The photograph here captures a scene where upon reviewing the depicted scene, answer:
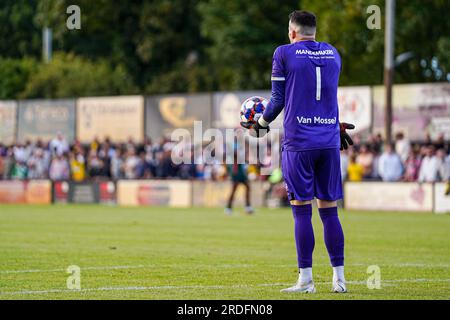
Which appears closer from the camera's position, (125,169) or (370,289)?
(370,289)

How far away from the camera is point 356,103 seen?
1474 inches

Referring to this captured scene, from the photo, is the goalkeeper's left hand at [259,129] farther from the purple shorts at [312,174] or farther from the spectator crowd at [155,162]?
the spectator crowd at [155,162]

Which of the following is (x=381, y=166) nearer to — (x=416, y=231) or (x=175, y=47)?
(x=416, y=231)

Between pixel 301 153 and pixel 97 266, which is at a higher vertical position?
pixel 301 153

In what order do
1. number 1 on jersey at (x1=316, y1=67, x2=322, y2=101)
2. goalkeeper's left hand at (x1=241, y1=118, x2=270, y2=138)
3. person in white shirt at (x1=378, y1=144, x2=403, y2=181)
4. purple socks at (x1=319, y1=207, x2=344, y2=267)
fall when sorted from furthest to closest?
person in white shirt at (x1=378, y1=144, x2=403, y2=181) → goalkeeper's left hand at (x1=241, y1=118, x2=270, y2=138) → purple socks at (x1=319, y1=207, x2=344, y2=267) → number 1 on jersey at (x1=316, y1=67, x2=322, y2=101)

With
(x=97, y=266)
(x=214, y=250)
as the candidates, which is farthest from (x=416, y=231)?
(x=97, y=266)

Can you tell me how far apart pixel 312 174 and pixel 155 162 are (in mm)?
27853

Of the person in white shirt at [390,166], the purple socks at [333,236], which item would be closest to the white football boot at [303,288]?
the purple socks at [333,236]

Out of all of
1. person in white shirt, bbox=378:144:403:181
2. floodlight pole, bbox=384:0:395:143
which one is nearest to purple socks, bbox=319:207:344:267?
person in white shirt, bbox=378:144:403:181

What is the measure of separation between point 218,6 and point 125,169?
21.9 meters

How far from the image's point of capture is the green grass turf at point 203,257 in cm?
1066

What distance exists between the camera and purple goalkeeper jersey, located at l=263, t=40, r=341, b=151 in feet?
34.2

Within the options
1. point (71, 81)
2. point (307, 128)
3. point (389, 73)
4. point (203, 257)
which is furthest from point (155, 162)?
point (307, 128)

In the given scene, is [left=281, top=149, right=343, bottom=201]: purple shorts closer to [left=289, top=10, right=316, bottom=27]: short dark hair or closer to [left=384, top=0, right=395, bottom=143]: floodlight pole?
[left=289, top=10, right=316, bottom=27]: short dark hair
